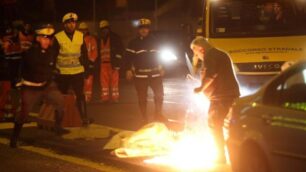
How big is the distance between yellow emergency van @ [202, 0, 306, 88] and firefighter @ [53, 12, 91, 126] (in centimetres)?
241

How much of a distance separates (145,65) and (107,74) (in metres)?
4.19

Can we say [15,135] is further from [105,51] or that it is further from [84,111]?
[105,51]

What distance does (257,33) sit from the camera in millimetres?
13172

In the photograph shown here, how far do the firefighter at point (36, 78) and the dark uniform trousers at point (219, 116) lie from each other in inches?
126

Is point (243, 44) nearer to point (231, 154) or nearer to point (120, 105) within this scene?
point (120, 105)

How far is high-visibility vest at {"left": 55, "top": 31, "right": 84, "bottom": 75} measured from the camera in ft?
40.4

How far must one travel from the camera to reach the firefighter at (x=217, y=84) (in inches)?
348

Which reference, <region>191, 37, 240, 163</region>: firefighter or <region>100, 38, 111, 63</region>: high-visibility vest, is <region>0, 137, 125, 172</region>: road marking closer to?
<region>191, 37, 240, 163</region>: firefighter

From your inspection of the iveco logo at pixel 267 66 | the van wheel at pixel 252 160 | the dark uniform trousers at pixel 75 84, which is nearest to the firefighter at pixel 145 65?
the dark uniform trousers at pixel 75 84

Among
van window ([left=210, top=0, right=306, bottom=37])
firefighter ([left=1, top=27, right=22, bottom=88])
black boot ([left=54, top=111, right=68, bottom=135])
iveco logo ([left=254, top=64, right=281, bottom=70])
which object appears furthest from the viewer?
firefighter ([left=1, top=27, right=22, bottom=88])

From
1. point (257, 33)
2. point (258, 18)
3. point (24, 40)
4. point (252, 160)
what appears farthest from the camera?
point (24, 40)

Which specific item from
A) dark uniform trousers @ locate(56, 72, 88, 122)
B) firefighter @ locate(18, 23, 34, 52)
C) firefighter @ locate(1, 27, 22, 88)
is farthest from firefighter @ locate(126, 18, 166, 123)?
firefighter @ locate(18, 23, 34, 52)

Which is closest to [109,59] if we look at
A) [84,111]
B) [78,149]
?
[84,111]

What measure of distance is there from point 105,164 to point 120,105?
6.71 m
